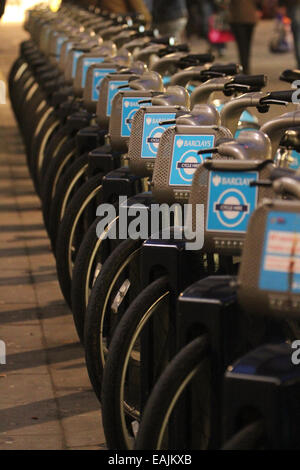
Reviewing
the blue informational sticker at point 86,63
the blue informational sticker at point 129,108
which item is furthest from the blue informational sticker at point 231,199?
the blue informational sticker at point 86,63

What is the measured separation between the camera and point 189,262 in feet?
13.9

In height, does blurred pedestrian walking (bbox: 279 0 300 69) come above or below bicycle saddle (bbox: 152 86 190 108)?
below

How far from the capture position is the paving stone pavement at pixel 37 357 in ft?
16.2

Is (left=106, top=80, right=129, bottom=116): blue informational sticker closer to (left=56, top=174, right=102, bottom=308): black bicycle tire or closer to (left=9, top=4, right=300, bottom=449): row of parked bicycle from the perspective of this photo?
(left=9, top=4, right=300, bottom=449): row of parked bicycle

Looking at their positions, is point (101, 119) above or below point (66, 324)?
above

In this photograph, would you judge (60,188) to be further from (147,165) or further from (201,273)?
(201,273)

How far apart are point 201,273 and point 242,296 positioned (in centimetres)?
91

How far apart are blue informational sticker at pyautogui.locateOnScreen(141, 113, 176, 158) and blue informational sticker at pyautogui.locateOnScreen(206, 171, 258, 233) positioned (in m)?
1.23

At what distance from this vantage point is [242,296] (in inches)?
133

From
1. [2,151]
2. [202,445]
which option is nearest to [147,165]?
[202,445]

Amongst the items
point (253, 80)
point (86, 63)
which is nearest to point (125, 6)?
point (86, 63)

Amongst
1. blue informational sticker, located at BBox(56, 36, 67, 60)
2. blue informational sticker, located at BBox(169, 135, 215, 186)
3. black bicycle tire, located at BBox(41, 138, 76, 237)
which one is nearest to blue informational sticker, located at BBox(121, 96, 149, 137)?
blue informational sticker, located at BBox(169, 135, 215, 186)

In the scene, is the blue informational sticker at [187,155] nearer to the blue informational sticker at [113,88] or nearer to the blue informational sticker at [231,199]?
the blue informational sticker at [231,199]

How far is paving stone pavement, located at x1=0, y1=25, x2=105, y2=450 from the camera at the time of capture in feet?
16.2
